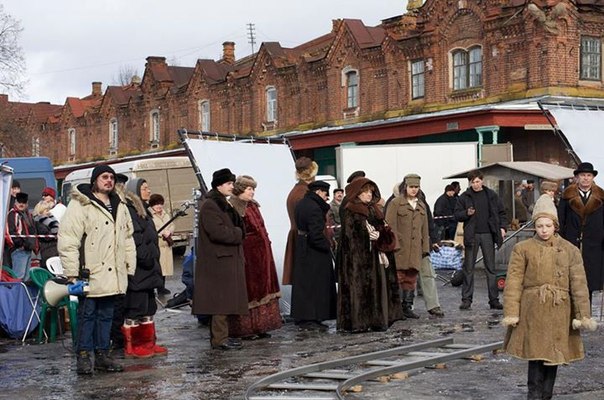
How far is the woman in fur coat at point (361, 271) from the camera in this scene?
42.7ft

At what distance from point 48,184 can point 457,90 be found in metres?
16.4

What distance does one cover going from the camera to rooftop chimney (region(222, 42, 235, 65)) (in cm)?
6053

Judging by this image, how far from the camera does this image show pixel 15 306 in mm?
12789

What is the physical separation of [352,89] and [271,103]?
5.89m

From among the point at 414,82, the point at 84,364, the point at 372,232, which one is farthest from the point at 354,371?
the point at 414,82

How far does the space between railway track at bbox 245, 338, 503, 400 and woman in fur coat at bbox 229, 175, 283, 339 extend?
2.27m

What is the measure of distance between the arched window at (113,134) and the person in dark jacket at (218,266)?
49821 mm

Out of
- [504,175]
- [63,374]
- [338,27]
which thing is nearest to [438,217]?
[504,175]

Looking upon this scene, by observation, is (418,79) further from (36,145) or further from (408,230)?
(36,145)

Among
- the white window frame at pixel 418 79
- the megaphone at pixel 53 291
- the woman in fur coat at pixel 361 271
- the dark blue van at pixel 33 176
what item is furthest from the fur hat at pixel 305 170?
the white window frame at pixel 418 79

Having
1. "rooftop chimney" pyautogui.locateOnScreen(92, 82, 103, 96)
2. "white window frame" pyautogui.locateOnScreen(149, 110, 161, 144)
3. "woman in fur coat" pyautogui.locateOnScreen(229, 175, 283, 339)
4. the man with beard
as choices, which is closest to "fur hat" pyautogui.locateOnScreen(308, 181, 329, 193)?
"woman in fur coat" pyautogui.locateOnScreen(229, 175, 283, 339)

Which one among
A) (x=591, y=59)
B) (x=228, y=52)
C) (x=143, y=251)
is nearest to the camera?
(x=143, y=251)

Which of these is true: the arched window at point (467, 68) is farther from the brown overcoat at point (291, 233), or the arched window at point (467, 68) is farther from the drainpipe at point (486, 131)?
the brown overcoat at point (291, 233)

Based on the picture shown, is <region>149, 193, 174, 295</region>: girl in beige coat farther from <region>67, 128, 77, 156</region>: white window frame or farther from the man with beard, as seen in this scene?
<region>67, 128, 77, 156</region>: white window frame
